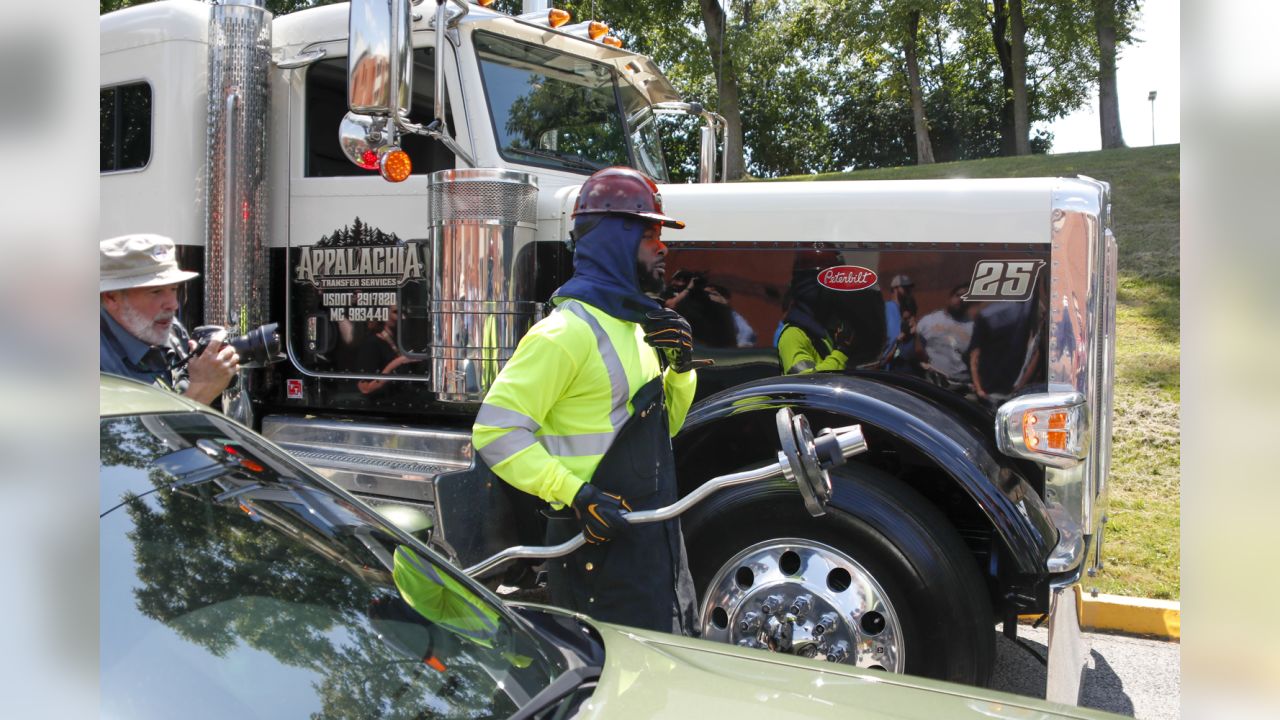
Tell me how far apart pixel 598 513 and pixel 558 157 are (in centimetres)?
251

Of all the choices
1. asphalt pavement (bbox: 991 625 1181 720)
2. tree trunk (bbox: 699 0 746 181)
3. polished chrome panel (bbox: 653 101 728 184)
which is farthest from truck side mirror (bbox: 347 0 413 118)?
tree trunk (bbox: 699 0 746 181)

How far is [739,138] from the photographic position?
21656mm

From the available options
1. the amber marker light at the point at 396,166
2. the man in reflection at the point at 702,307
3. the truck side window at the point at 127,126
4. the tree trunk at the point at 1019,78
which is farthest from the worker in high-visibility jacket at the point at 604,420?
the tree trunk at the point at 1019,78

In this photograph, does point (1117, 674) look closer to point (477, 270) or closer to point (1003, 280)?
point (1003, 280)

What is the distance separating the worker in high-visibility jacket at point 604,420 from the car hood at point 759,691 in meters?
0.84

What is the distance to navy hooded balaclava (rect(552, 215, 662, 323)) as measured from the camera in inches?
125

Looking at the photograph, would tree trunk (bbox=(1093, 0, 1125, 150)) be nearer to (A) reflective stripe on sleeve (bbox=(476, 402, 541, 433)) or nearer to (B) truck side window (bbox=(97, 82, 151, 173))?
(B) truck side window (bbox=(97, 82, 151, 173))

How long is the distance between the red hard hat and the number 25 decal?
121 cm

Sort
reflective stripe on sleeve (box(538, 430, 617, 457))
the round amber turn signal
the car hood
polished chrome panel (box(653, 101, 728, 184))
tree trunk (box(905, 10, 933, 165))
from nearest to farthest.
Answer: the car hood < reflective stripe on sleeve (box(538, 430, 617, 457)) < the round amber turn signal < polished chrome panel (box(653, 101, 728, 184)) < tree trunk (box(905, 10, 933, 165))

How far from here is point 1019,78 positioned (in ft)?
73.8

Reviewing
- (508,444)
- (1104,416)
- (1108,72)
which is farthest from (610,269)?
(1108,72)

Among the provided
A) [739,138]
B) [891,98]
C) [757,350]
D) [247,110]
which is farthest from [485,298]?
[891,98]

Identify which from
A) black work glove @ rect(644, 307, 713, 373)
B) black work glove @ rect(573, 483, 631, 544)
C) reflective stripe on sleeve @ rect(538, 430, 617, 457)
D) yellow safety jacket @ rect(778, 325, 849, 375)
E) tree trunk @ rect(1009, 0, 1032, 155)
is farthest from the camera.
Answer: tree trunk @ rect(1009, 0, 1032, 155)

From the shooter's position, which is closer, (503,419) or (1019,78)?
(503,419)
